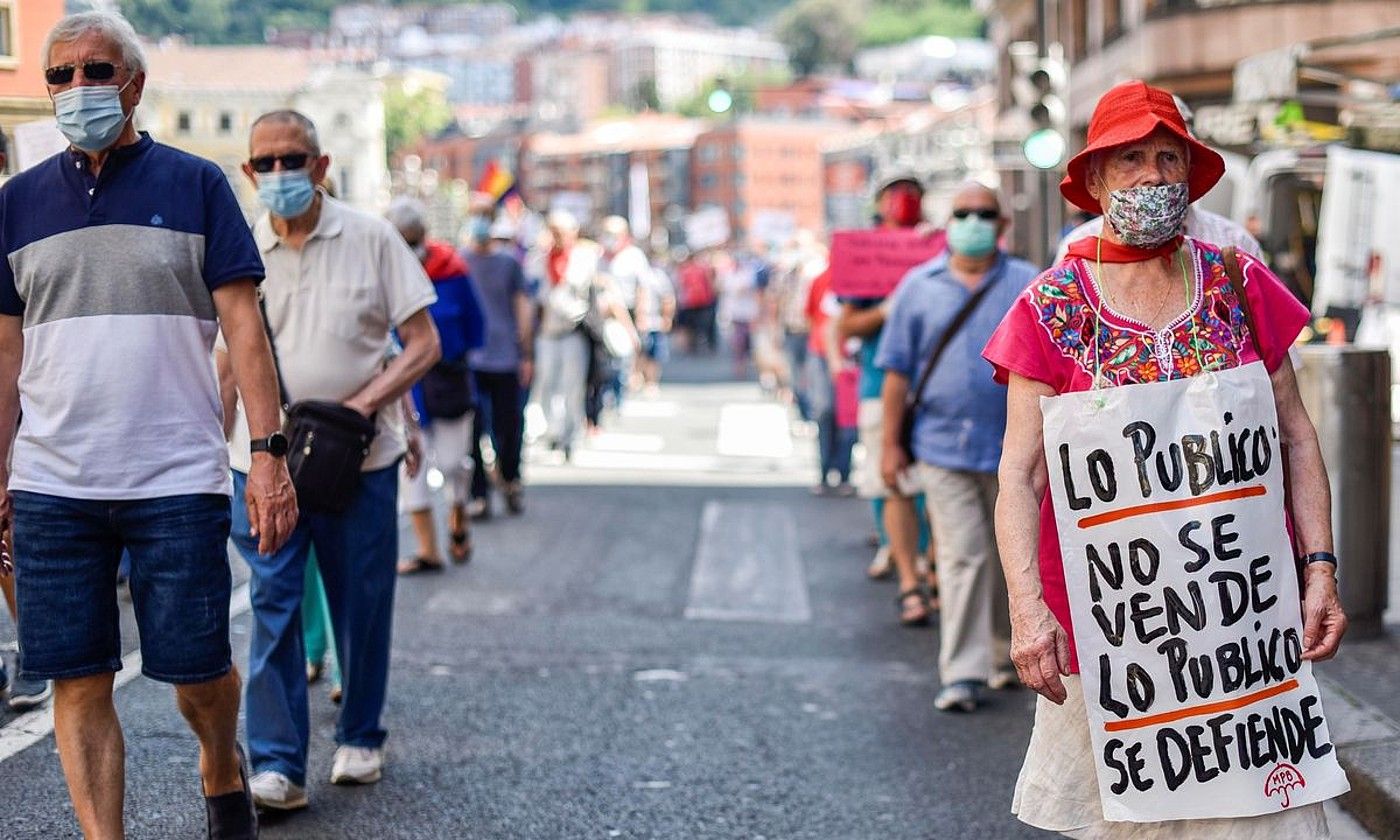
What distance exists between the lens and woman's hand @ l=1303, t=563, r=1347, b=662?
12.4 feet

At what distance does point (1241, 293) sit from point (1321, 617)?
0.63 metres

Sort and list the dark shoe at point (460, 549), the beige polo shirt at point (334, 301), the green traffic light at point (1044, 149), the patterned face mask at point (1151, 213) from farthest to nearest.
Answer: the green traffic light at point (1044, 149)
the dark shoe at point (460, 549)
the beige polo shirt at point (334, 301)
the patterned face mask at point (1151, 213)

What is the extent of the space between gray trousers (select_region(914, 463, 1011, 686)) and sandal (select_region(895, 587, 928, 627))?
4.89 ft

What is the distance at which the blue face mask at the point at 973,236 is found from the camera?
718 cm

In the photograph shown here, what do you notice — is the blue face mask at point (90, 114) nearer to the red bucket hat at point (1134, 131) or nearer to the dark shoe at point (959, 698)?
the red bucket hat at point (1134, 131)

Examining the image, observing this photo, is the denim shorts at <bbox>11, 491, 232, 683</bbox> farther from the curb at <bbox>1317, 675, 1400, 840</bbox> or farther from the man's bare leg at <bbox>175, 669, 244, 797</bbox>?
the curb at <bbox>1317, 675, 1400, 840</bbox>

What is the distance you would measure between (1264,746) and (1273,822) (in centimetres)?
14

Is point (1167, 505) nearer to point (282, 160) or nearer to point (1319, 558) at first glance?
point (1319, 558)

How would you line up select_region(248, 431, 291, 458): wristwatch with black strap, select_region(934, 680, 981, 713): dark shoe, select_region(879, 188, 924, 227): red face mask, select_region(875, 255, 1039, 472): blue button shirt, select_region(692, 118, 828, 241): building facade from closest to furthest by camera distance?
select_region(248, 431, 291, 458): wristwatch with black strap → select_region(934, 680, 981, 713): dark shoe → select_region(875, 255, 1039, 472): blue button shirt → select_region(879, 188, 924, 227): red face mask → select_region(692, 118, 828, 241): building facade

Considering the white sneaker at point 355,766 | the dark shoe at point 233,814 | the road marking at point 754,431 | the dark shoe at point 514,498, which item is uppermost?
the dark shoe at point 233,814

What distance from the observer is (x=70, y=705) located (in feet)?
14.2

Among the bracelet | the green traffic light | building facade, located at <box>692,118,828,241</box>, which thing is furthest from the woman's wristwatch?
building facade, located at <box>692,118,828,241</box>

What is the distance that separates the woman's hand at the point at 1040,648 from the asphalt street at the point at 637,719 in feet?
5.75

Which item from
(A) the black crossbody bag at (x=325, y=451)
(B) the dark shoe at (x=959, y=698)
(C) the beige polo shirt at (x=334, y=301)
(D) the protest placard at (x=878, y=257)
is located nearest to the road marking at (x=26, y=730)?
(A) the black crossbody bag at (x=325, y=451)
